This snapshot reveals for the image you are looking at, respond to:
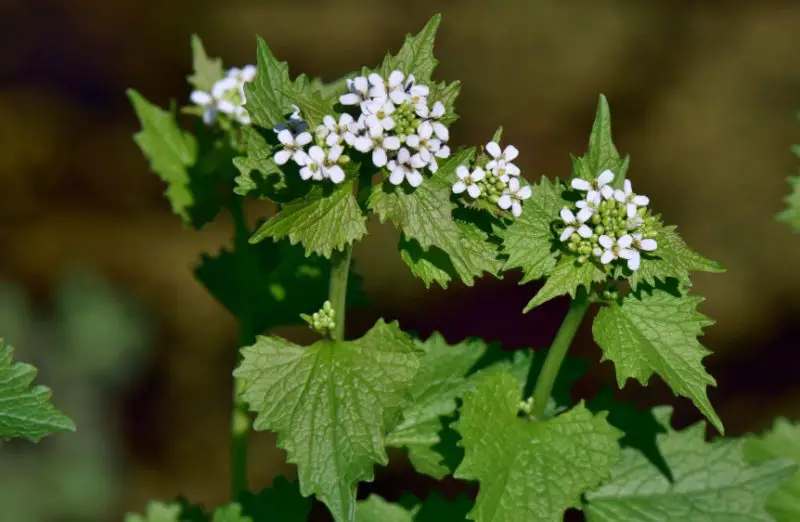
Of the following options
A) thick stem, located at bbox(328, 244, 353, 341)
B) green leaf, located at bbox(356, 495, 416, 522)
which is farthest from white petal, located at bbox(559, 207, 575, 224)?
green leaf, located at bbox(356, 495, 416, 522)

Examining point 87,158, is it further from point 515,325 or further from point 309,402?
point 309,402

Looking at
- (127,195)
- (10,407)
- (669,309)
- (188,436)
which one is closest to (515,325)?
(188,436)

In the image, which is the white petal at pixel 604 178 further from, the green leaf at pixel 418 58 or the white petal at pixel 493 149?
the green leaf at pixel 418 58

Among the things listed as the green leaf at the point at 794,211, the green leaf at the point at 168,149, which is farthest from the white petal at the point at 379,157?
the green leaf at the point at 794,211

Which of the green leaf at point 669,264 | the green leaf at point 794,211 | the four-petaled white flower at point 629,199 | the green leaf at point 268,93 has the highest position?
the green leaf at point 268,93

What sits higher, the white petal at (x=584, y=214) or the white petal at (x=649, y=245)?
the white petal at (x=584, y=214)

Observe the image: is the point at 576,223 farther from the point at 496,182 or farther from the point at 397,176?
the point at 397,176

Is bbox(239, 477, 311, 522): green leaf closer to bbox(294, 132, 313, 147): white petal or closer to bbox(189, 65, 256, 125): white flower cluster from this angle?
bbox(294, 132, 313, 147): white petal
